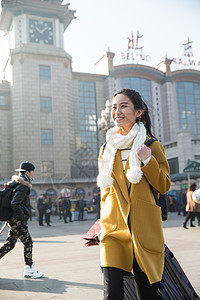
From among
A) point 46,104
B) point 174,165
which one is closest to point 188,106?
point 174,165

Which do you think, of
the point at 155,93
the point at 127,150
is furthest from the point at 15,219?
the point at 155,93

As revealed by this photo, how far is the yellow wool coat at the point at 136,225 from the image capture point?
231 centimetres

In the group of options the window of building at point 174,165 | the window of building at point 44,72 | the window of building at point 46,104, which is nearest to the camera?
the window of building at point 174,165

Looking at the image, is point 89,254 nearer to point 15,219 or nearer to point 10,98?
point 15,219

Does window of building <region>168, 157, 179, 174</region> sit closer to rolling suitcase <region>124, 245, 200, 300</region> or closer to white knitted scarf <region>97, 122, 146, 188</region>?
rolling suitcase <region>124, 245, 200, 300</region>

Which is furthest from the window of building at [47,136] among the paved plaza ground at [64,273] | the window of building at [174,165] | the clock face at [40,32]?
the paved plaza ground at [64,273]

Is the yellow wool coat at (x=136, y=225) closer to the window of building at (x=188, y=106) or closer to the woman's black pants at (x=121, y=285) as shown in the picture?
the woman's black pants at (x=121, y=285)

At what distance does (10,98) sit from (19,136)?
6.37 metres

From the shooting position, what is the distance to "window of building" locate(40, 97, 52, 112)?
154ft

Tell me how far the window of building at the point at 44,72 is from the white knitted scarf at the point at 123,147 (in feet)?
153

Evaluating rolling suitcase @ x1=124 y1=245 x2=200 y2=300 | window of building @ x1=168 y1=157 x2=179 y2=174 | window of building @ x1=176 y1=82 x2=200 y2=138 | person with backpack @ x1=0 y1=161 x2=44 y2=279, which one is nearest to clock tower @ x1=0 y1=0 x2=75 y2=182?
window of building @ x1=168 y1=157 x2=179 y2=174

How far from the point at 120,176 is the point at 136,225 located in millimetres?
377

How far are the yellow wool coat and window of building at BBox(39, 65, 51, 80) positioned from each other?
1850 inches

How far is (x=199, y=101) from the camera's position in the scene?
58.0 meters
